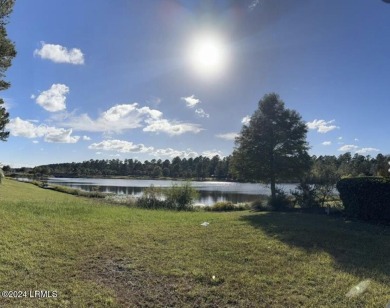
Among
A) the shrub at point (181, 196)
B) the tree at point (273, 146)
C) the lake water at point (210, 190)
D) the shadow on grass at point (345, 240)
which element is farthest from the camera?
the lake water at point (210, 190)

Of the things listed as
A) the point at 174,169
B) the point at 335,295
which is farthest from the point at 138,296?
the point at 174,169

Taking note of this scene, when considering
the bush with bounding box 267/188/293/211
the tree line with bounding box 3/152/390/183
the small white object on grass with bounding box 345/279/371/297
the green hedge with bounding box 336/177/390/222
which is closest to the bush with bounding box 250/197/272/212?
the bush with bounding box 267/188/293/211

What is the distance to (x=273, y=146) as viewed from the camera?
21344 mm

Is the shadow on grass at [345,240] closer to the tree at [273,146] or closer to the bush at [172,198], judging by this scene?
the tree at [273,146]

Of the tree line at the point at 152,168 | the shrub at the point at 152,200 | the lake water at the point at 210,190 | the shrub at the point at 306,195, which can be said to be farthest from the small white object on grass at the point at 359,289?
the tree line at the point at 152,168

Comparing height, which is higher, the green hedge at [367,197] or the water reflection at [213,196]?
the green hedge at [367,197]

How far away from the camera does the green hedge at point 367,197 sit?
1159 cm

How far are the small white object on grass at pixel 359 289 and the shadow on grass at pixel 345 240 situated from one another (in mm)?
395

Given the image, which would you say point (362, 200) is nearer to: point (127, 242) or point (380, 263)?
point (380, 263)

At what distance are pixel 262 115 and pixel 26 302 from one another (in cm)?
1905

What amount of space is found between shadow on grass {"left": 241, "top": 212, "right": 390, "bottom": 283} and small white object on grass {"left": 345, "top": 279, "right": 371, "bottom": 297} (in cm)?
40

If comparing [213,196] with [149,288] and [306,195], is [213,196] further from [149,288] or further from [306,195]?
[149,288]

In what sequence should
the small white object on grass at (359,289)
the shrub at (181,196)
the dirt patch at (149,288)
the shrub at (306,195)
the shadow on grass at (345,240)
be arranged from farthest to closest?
the shrub at (181,196), the shrub at (306,195), the shadow on grass at (345,240), the small white object on grass at (359,289), the dirt patch at (149,288)

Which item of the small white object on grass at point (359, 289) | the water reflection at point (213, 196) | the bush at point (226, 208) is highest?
the small white object on grass at point (359, 289)
